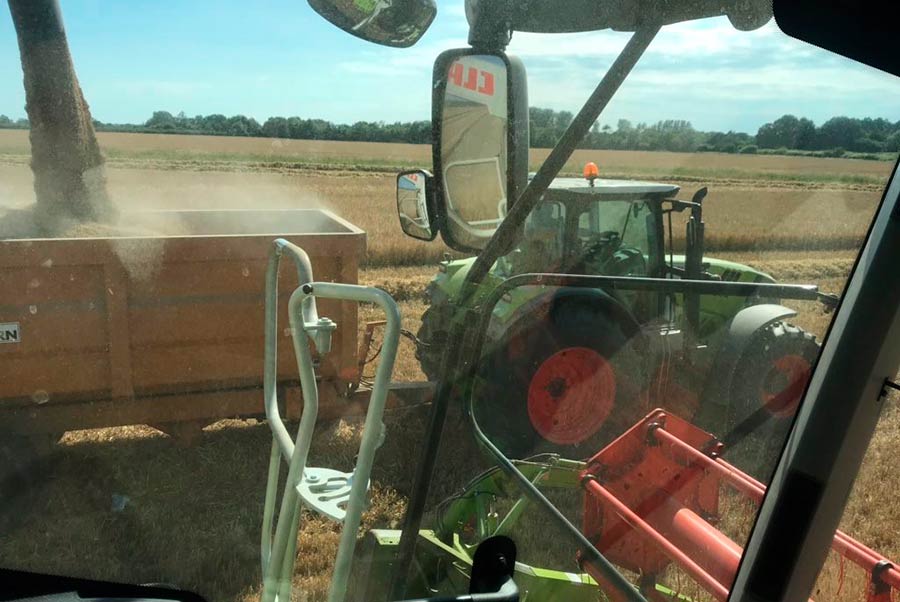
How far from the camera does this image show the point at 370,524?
1688 mm

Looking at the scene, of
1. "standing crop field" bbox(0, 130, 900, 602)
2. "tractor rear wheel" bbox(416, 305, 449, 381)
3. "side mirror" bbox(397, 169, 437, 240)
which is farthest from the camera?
"tractor rear wheel" bbox(416, 305, 449, 381)

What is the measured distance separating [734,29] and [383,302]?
591 millimetres

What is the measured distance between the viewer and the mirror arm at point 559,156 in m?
1.09

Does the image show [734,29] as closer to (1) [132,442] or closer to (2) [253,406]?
(2) [253,406]

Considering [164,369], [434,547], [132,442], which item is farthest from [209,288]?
[434,547]

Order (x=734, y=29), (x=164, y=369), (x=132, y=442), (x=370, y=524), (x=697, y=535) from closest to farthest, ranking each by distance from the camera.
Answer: (x=734, y=29), (x=697, y=535), (x=370, y=524), (x=132, y=442), (x=164, y=369)

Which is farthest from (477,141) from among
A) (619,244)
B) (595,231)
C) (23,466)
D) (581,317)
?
(23,466)

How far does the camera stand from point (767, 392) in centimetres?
117

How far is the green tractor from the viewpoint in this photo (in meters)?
1.20

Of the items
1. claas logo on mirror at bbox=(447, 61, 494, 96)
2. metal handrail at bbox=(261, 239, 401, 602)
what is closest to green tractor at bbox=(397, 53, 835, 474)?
claas logo on mirror at bbox=(447, 61, 494, 96)

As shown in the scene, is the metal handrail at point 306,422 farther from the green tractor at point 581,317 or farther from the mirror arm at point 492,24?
the mirror arm at point 492,24

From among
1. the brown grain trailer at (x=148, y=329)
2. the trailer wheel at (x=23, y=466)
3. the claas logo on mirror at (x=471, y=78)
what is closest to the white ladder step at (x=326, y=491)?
the claas logo on mirror at (x=471, y=78)

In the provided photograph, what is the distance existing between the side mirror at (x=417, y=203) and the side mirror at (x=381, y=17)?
26cm

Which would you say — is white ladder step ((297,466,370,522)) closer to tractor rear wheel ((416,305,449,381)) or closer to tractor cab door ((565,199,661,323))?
tractor rear wheel ((416,305,449,381))
